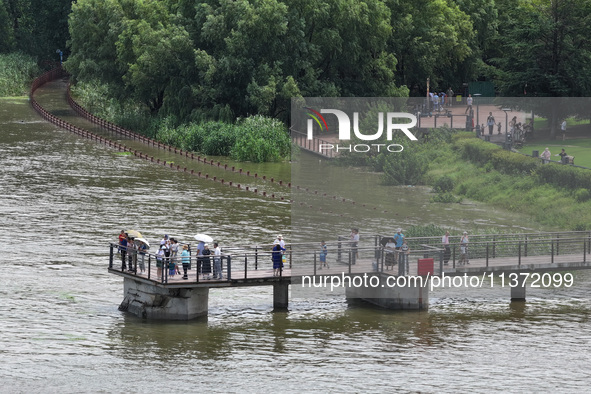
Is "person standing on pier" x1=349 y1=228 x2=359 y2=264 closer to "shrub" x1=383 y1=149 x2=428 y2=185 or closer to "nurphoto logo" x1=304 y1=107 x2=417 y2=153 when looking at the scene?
"nurphoto logo" x1=304 y1=107 x2=417 y2=153

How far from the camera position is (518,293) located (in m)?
47.7

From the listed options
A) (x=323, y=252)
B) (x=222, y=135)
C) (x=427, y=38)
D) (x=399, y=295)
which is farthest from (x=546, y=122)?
(x=427, y=38)

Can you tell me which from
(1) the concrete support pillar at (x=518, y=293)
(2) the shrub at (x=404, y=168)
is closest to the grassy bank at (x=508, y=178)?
(2) the shrub at (x=404, y=168)

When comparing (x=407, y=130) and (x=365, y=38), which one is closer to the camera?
(x=407, y=130)

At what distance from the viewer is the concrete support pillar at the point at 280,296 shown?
45.1 metres

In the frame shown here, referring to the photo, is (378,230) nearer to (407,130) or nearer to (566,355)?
(407,130)

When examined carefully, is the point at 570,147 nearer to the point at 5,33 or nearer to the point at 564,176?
the point at 564,176

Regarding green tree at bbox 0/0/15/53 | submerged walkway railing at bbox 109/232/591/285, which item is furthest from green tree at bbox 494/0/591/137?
green tree at bbox 0/0/15/53

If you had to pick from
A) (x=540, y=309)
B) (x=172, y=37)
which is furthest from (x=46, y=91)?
(x=540, y=309)

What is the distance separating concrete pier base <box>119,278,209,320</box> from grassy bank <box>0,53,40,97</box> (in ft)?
270

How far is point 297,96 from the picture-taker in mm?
89188

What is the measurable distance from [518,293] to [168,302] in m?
15.0

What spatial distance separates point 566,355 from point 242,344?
37.5 ft

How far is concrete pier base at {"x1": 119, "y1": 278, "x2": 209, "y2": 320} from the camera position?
42.9m
